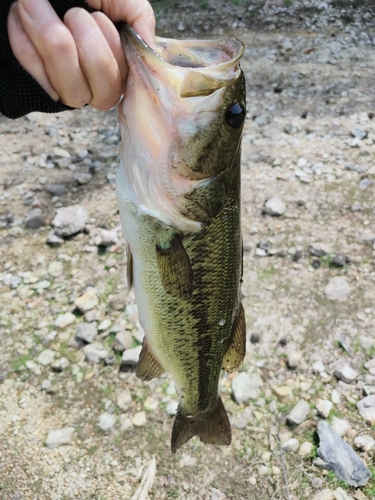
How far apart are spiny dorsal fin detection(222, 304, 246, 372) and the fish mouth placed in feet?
3.28

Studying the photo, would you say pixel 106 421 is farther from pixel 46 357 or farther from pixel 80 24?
pixel 80 24

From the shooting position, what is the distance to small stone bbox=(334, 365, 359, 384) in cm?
317

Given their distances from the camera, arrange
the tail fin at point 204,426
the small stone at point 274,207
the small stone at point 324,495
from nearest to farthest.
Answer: the tail fin at point 204,426 → the small stone at point 324,495 → the small stone at point 274,207

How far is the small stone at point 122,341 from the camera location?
331cm

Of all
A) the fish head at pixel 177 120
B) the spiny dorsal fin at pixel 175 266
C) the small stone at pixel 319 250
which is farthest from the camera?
the small stone at pixel 319 250

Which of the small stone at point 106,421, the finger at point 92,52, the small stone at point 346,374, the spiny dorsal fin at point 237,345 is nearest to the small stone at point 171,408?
the small stone at point 106,421

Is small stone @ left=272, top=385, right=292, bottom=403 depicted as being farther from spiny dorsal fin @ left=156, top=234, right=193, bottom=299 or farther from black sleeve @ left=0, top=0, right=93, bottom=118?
black sleeve @ left=0, top=0, right=93, bottom=118

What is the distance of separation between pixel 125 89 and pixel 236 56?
0.36 metres

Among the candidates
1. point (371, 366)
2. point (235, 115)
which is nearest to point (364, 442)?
point (371, 366)

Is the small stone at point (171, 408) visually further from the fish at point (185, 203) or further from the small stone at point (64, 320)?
the small stone at point (64, 320)

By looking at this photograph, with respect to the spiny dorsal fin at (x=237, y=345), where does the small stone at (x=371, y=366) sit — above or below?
below

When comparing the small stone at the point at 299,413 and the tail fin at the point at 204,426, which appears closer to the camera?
the tail fin at the point at 204,426

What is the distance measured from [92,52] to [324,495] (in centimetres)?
254

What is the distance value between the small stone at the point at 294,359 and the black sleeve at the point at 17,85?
230 cm
